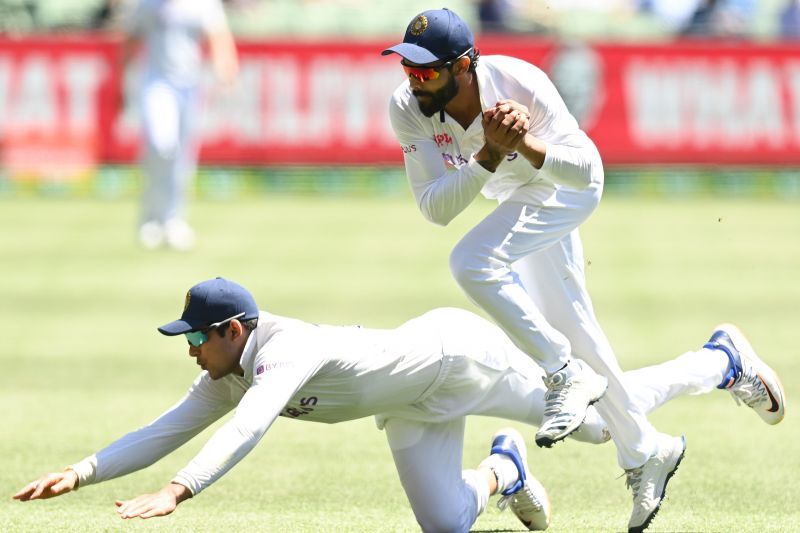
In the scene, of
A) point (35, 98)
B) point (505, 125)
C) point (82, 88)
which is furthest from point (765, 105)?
point (505, 125)

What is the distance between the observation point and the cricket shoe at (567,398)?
5.93 metres

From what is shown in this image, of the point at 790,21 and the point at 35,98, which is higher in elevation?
the point at 790,21

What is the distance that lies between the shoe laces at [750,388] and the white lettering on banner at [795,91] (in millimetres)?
11308

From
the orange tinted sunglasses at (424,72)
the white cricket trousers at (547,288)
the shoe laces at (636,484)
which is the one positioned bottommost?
the shoe laces at (636,484)

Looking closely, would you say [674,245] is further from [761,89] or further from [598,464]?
[598,464]

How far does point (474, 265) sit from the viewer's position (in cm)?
604

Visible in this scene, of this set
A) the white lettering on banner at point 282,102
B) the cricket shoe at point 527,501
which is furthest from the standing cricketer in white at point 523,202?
the white lettering on banner at point 282,102

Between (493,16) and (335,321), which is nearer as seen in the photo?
(335,321)

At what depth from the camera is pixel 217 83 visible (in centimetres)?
1792

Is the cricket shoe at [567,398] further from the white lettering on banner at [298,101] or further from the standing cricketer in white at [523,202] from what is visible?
the white lettering on banner at [298,101]

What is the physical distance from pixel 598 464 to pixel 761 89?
11075mm

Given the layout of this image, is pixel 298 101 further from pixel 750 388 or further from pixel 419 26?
pixel 419 26

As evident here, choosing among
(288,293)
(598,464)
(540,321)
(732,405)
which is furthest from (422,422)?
(288,293)

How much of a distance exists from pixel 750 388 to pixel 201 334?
2.78 meters
